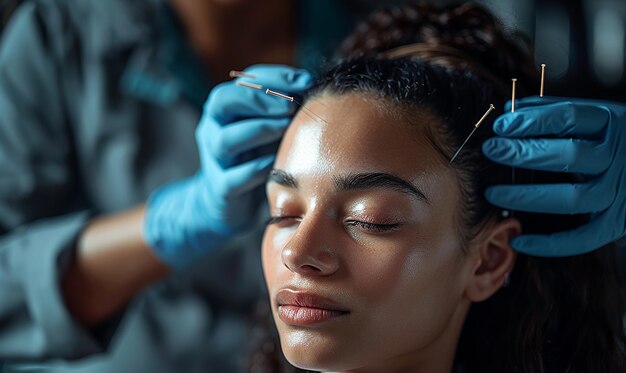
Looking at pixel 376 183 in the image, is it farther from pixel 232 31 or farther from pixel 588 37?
pixel 588 37

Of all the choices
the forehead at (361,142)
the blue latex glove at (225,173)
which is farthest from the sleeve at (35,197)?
the forehead at (361,142)

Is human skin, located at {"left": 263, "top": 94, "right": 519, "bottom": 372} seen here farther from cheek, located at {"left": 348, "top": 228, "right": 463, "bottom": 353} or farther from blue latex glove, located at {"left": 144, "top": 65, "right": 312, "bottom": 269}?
blue latex glove, located at {"left": 144, "top": 65, "right": 312, "bottom": 269}

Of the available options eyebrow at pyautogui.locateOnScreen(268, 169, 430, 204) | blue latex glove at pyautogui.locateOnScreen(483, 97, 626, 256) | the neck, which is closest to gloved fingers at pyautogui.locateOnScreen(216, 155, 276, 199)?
eyebrow at pyautogui.locateOnScreen(268, 169, 430, 204)

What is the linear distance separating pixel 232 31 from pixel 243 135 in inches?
21.0

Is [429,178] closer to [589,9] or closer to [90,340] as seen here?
[90,340]

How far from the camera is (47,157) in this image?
1588 millimetres

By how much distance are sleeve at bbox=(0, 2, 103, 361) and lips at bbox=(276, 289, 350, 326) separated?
0.61 meters

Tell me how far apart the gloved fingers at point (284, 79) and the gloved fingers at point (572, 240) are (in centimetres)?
39

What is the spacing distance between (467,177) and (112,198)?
0.85 metres

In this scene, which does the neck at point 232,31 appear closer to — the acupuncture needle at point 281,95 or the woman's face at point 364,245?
the acupuncture needle at point 281,95

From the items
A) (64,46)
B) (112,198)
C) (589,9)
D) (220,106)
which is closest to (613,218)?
(220,106)

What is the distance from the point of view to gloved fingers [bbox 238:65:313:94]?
1.21 m

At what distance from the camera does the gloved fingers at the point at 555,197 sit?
1067 millimetres

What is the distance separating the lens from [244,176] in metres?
1.26
